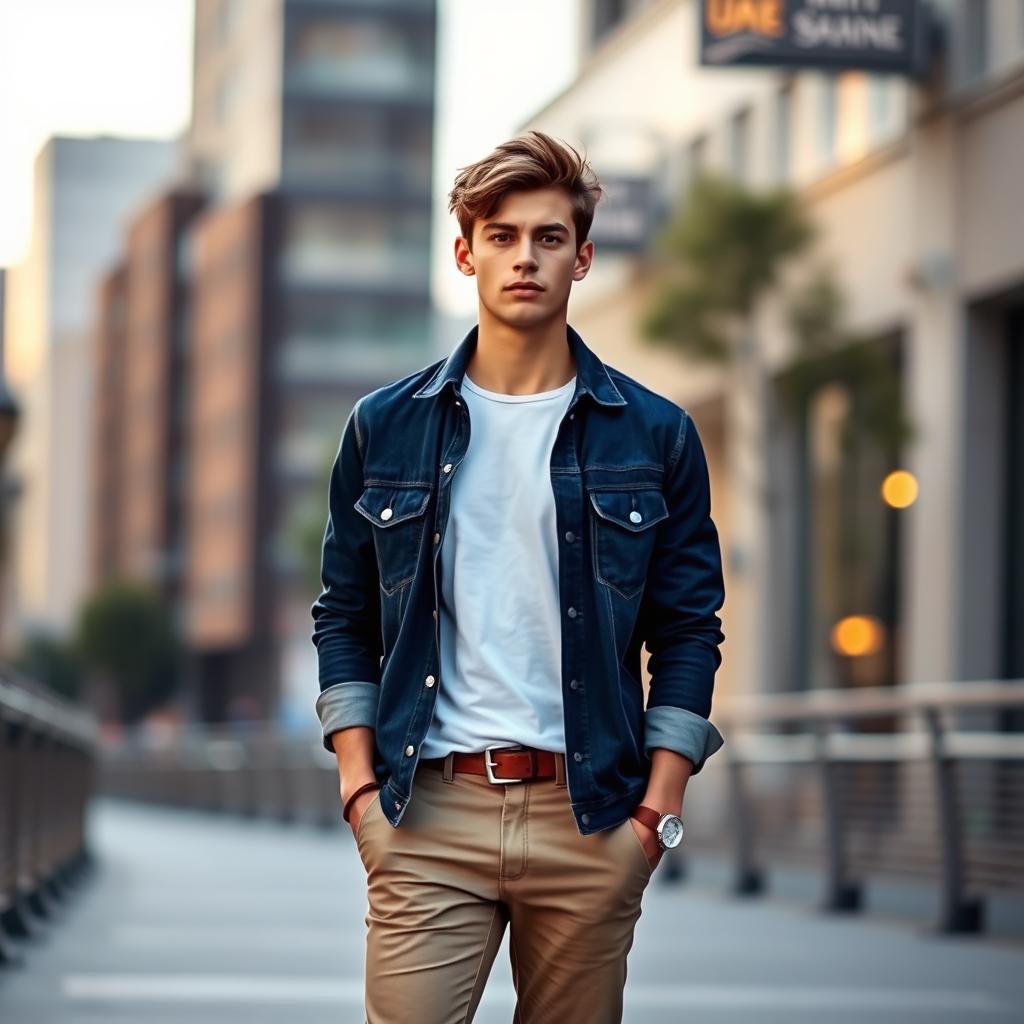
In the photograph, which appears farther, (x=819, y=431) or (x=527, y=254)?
(x=819, y=431)

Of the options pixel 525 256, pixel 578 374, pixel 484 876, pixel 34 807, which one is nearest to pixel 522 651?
pixel 484 876

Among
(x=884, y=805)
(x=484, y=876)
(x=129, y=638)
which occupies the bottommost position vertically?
(x=129, y=638)

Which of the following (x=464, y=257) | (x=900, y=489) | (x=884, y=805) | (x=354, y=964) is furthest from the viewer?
(x=900, y=489)

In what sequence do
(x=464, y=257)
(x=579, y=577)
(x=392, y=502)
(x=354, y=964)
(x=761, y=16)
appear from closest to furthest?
(x=579, y=577) < (x=392, y=502) < (x=464, y=257) < (x=354, y=964) < (x=761, y=16)

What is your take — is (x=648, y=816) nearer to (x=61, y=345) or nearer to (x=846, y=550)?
(x=846, y=550)

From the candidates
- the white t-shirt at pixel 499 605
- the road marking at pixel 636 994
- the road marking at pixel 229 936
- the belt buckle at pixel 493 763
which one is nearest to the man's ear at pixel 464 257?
the white t-shirt at pixel 499 605

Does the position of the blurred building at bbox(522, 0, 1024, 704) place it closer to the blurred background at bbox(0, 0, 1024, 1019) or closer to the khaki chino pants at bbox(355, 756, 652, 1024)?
the blurred background at bbox(0, 0, 1024, 1019)

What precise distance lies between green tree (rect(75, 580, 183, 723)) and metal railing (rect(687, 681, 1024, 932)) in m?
74.4

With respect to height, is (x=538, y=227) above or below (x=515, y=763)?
above

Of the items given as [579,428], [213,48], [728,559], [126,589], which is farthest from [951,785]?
[213,48]

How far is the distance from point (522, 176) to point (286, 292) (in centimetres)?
8475

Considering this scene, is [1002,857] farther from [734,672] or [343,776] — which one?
[734,672]

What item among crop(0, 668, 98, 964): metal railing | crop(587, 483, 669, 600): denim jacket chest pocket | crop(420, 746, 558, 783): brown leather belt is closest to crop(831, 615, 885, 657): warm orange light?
crop(0, 668, 98, 964): metal railing

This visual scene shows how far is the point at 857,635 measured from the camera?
24.2 metres
